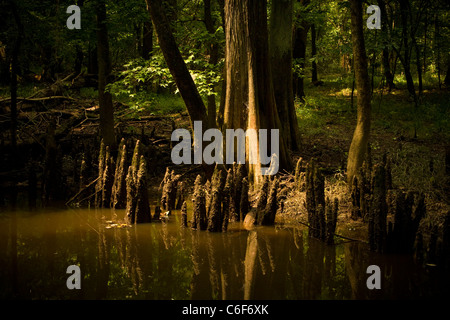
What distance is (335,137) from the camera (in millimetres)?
12578

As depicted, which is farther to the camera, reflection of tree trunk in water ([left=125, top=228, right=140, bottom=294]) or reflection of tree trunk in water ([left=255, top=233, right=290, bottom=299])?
reflection of tree trunk in water ([left=125, top=228, right=140, bottom=294])

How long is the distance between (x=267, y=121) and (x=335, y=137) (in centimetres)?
518

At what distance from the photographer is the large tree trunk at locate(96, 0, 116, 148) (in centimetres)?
916

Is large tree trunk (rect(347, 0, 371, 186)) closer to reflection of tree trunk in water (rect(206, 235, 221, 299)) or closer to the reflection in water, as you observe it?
the reflection in water

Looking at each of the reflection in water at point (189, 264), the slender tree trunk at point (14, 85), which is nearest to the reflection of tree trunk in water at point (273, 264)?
the reflection in water at point (189, 264)

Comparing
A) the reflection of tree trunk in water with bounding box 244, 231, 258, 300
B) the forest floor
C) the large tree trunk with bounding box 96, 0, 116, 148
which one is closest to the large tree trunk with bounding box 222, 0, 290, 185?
the forest floor

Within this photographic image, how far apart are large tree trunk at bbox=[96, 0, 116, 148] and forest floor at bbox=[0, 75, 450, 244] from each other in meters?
0.39

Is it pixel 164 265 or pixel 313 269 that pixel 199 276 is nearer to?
pixel 164 265

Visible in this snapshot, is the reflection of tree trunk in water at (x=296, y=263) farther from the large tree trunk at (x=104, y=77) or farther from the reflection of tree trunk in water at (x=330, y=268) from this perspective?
the large tree trunk at (x=104, y=77)

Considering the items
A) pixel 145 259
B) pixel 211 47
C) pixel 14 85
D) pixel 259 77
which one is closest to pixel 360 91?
pixel 259 77

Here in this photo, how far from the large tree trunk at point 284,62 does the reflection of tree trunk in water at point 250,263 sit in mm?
4548

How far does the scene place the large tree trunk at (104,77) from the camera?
916 centimetres

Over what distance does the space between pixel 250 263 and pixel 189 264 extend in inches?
28.2

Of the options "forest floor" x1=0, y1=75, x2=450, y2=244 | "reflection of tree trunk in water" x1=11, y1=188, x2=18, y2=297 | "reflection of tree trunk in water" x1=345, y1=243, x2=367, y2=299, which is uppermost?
"forest floor" x1=0, y1=75, x2=450, y2=244
